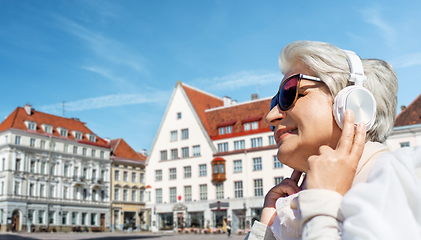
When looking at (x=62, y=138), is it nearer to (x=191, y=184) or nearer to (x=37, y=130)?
(x=37, y=130)

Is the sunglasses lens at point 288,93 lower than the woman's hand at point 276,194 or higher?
higher

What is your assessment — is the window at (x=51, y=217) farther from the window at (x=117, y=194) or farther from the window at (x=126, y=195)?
the window at (x=126, y=195)

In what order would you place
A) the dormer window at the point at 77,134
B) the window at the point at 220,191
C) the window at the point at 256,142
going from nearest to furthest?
the window at the point at 256,142, the window at the point at 220,191, the dormer window at the point at 77,134

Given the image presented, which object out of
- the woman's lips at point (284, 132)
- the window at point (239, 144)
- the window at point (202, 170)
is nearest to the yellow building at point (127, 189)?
the window at point (202, 170)

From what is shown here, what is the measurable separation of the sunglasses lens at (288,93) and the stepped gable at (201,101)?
43.4 meters

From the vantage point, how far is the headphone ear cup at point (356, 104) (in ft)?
4.34

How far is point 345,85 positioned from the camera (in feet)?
4.78

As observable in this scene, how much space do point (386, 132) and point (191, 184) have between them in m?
43.6

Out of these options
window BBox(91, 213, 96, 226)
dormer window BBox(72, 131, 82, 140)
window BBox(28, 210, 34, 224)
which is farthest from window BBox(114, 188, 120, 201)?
window BBox(28, 210, 34, 224)

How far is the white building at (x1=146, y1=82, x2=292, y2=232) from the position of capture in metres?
40.6

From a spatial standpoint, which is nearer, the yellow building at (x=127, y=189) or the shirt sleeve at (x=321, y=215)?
the shirt sleeve at (x=321, y=215)

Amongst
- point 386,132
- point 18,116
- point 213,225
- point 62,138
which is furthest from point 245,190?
point 386,132

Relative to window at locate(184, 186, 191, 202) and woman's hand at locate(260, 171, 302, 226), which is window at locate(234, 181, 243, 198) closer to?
window at locate(184, 186, 191, 202)

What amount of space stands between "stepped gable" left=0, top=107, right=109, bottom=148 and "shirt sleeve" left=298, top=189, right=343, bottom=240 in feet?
171
